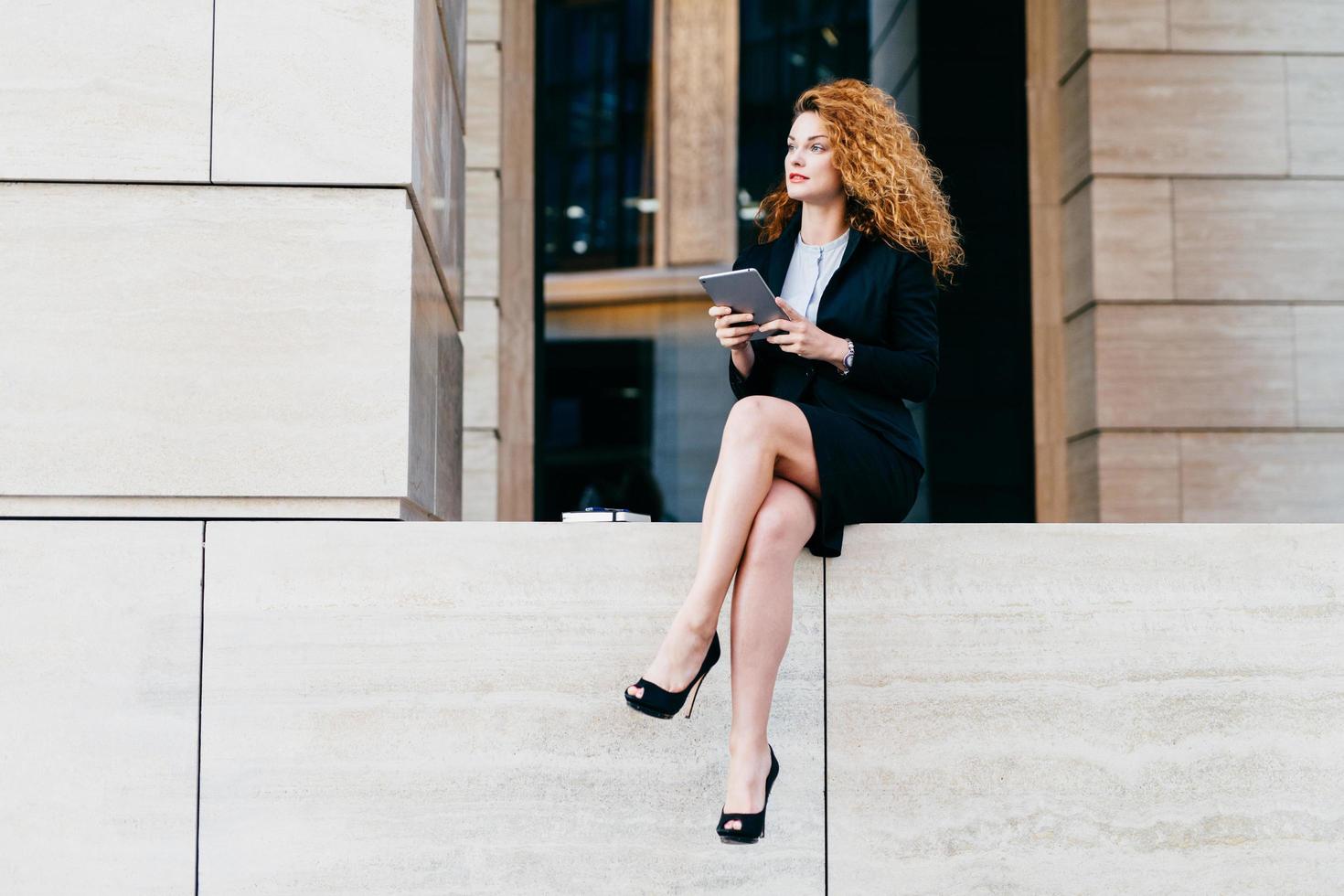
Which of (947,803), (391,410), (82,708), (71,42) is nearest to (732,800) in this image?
(947,803)

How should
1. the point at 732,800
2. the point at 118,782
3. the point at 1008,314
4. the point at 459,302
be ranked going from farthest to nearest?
the point at 1008,314, the point at 459,302, the point at 118,782, the point at 732,800

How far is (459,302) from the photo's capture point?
223 inches

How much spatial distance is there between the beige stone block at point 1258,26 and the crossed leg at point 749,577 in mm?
5391

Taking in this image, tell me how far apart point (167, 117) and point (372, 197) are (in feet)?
2.11

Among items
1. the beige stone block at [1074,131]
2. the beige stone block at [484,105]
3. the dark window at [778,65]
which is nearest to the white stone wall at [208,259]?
the beige stone block at [484,105]

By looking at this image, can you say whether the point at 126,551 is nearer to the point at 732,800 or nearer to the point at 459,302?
the point at 732,800

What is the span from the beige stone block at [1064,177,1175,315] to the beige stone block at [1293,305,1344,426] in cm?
77

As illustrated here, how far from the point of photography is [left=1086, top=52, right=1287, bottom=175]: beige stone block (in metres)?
7.62

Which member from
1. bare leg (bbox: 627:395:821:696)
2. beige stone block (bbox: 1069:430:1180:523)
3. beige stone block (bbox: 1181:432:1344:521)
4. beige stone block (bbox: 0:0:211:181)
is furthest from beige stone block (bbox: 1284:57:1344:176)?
beige stone block (bbox: 0:0:211:181)

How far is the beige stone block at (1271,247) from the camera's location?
7.57 meters

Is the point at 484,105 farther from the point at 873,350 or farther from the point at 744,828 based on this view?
the point at 744,828

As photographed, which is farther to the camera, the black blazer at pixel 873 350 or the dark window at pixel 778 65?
the dark window at pixel 778 65

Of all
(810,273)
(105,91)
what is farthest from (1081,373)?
(105,91)

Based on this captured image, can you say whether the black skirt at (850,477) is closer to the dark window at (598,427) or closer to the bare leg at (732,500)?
the bare leg at (732,500)
